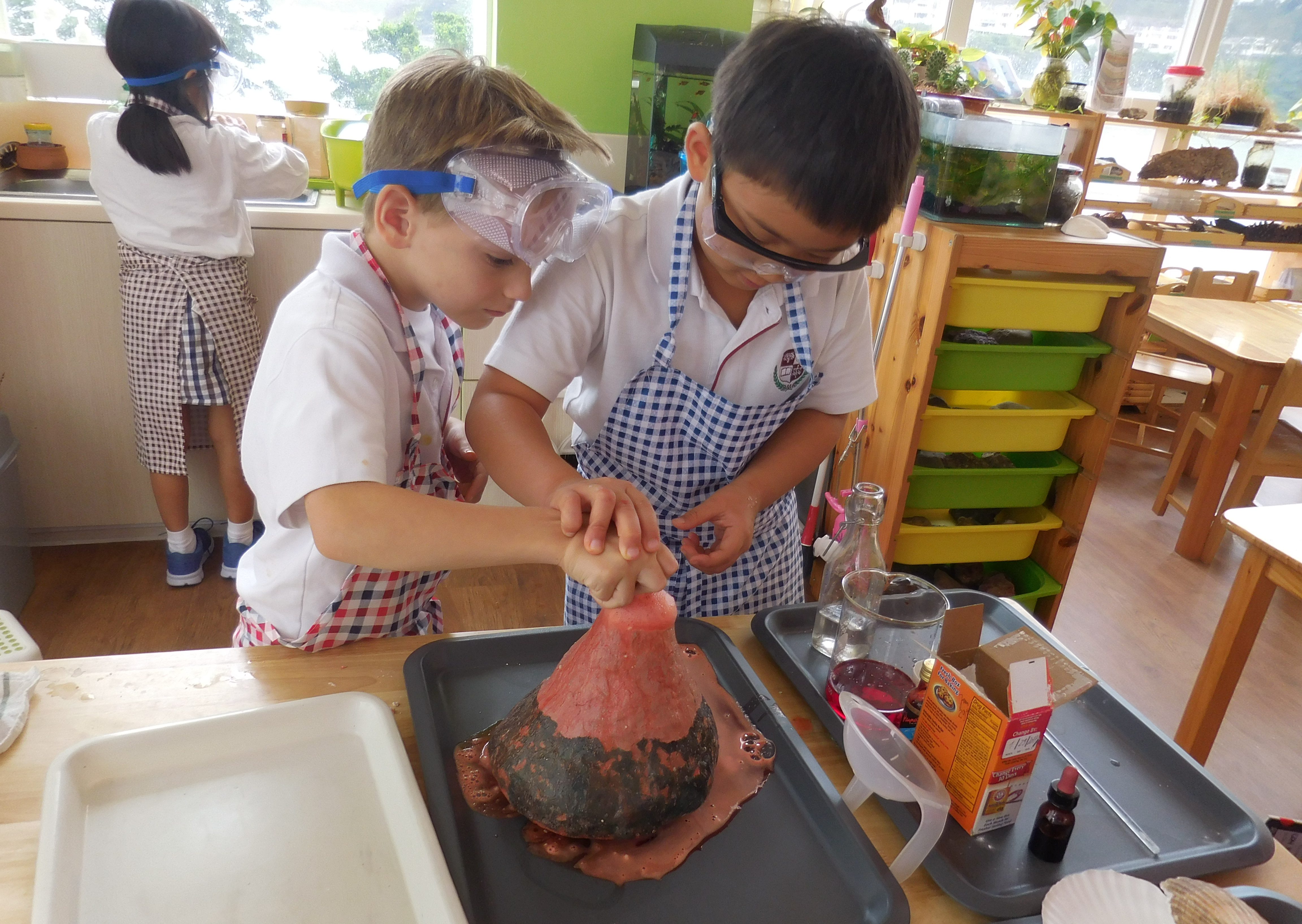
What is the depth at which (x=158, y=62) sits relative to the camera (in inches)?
73.5

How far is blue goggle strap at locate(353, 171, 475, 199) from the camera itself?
838 mm

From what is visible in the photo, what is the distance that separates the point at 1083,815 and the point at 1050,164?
4.89 feet

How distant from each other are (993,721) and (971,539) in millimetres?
1544

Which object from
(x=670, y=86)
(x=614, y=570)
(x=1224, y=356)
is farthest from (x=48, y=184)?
(x=1224, y=356)

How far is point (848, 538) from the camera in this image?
39.4 inches

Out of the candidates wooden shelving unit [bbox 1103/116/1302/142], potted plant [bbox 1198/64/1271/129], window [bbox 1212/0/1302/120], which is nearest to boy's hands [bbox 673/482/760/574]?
wooden shelving unit [bbox 1103/116/1302/142]

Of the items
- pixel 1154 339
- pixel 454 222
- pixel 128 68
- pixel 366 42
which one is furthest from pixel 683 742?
pixel 1154 339

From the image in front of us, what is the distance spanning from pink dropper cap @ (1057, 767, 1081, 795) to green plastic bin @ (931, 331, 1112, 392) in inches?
52.4

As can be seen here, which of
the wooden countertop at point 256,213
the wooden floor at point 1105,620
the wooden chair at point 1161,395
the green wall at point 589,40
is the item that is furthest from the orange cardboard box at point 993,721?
the wooden chair at point 1161,395

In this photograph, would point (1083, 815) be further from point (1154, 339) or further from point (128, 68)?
point (1154, 339)

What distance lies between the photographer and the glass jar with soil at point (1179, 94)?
11.3ft

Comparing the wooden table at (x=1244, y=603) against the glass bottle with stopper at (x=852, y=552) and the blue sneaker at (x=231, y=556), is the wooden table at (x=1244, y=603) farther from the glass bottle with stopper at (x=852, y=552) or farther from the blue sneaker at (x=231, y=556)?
the blue sneaker at (x=231, y=556)

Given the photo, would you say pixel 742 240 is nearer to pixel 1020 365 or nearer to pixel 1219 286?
pixel 1020 365

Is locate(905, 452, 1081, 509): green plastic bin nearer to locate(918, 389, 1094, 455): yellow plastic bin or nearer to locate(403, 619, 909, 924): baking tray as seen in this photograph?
locate(918, 389, 1094, 455): yellow plastic bin
